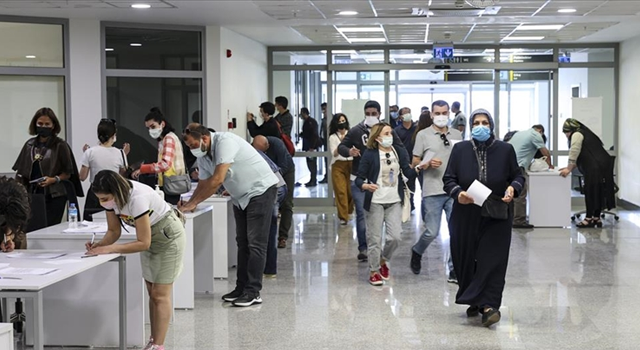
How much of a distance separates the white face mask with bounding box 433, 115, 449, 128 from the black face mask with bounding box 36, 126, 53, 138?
343cm

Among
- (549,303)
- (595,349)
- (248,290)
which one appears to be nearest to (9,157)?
(248,290)

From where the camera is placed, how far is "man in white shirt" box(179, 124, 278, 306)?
634 cm

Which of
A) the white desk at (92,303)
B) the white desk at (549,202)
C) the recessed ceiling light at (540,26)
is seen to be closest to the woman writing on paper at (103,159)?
the white desk at (92,303)

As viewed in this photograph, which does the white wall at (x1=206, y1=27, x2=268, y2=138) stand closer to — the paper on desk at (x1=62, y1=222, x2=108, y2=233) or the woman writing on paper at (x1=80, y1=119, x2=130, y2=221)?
the woman writing on paper at (x1=80, y1=119, x2=130, y2=221)

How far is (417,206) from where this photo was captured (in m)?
14.8

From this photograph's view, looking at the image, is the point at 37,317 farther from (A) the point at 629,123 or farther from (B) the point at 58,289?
(A) the point at 629,123

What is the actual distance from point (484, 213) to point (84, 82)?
6.77 m

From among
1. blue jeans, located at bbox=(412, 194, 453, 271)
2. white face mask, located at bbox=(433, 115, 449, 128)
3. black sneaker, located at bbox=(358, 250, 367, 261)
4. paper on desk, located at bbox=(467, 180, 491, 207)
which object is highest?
white face mask, located at bbox=(433, 115, 449, 128)

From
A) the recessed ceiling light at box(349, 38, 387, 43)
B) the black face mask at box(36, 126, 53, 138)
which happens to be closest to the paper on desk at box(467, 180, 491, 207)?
the black face mask at box(36, 126, 53, 138)

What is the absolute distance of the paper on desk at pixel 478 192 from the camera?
5.85 m

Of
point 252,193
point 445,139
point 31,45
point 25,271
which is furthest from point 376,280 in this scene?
point 31,45

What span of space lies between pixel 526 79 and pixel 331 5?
21.2ft

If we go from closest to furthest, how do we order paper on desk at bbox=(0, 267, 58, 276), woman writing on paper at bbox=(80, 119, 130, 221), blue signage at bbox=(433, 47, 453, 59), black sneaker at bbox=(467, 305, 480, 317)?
paper on desk at bbox=(0, 267, 58, 276) → black sneaker at bbox=(467, 305, 480, 317) → woman writing on paper at bbox=(80, 119, 130, 221) → blue signage at bbox=(433, 47, 453, 59)

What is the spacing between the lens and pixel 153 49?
11.7 m
